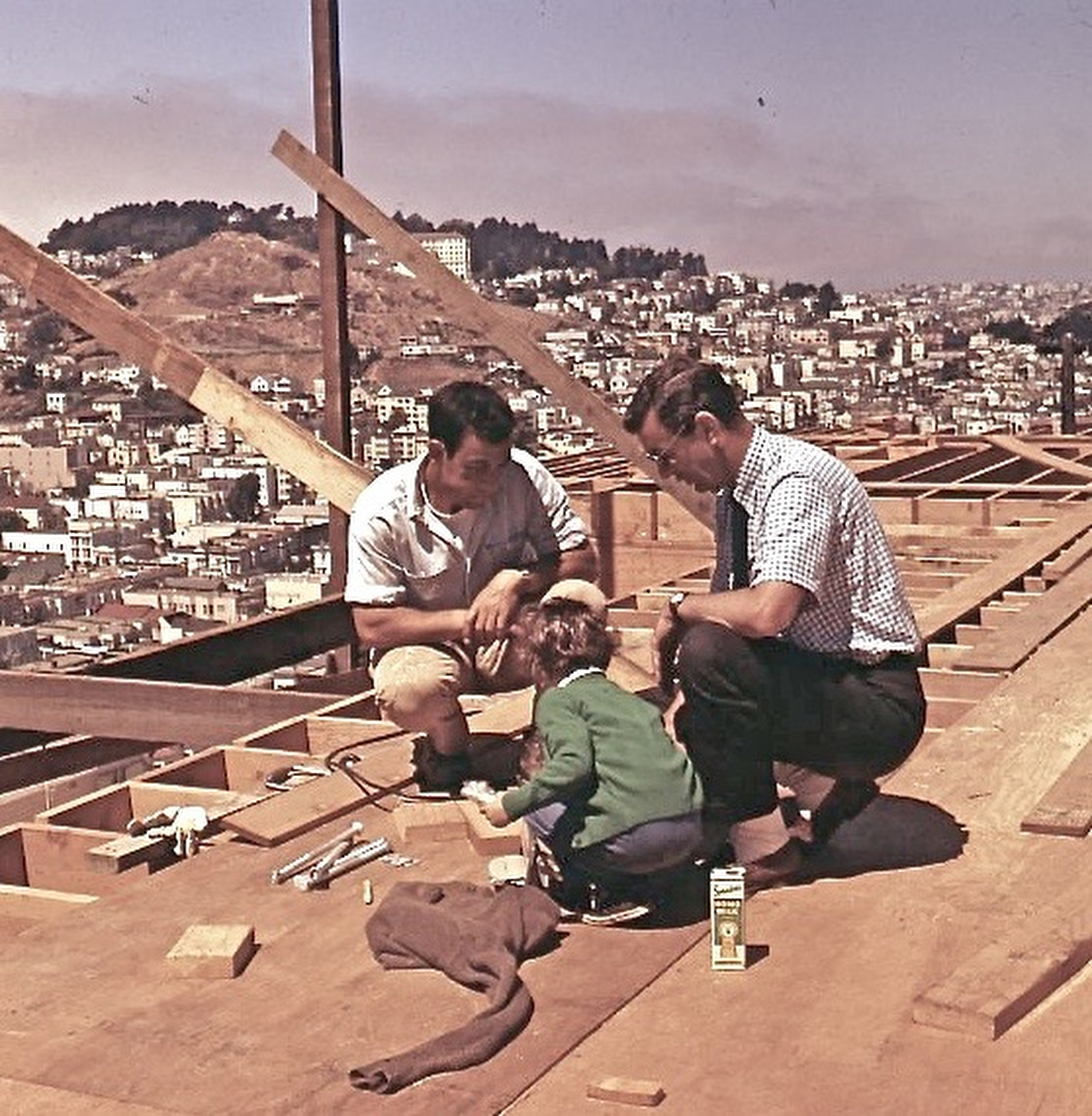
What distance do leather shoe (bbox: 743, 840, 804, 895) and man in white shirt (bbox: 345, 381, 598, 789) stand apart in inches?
51.2

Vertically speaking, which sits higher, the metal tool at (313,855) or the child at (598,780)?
the child at (598,780)

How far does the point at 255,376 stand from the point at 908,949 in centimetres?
6880

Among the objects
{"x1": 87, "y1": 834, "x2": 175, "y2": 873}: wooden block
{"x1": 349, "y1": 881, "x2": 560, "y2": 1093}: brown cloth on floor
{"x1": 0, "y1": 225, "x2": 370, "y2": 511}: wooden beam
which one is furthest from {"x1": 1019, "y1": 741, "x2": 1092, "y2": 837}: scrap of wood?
{"x1": 0, "y1": 225, "x2": 370, "y2": 511}: wooden beam

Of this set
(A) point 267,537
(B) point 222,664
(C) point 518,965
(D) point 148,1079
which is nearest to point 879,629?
(C) point 518,965

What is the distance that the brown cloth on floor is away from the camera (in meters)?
3.04

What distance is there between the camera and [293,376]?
73312 millimetres

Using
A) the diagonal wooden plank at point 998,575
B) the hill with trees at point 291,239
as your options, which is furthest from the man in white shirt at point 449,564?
the hill with trees at point 291,239

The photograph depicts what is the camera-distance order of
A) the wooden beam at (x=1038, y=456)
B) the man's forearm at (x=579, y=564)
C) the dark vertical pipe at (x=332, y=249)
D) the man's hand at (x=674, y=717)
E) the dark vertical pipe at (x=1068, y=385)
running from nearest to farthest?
the man's hand at (x=674, y=717), the man's forearm at (x=579, y=564), the dark vertical pipe at (x=332, y=249), the wooden beam at (x=1038, y=456), the dark vertical pipe at (x=1068, y=385)

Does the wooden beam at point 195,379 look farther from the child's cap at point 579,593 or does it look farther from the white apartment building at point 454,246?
the white apartment building at point 454,246

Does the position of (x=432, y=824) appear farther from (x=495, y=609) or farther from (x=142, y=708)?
(x=142, y=708)

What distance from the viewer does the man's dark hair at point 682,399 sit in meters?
3.69

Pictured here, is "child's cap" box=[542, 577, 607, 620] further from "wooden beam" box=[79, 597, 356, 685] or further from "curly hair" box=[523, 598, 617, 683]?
"wooden beam" box=[79, 597, 356, 685]

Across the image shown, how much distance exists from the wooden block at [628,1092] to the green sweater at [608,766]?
2.64ft

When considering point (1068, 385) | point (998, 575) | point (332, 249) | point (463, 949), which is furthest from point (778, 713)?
point (1068, 385)
